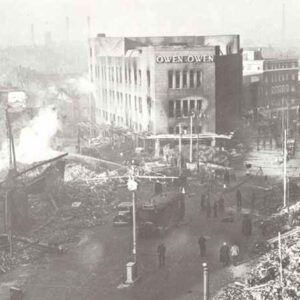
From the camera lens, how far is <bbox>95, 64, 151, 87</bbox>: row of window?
64.8 metres

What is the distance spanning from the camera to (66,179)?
46812mm

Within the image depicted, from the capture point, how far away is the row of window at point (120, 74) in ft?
213

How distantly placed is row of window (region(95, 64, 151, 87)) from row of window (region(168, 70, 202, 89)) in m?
3.10

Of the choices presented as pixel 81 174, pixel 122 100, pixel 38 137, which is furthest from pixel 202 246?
pixel 122 100

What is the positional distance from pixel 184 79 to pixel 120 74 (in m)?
14.1

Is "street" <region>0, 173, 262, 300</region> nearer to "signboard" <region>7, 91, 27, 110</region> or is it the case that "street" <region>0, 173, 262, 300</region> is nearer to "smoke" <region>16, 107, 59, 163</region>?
"smoke" <region>16, 107, 59, 163</region>

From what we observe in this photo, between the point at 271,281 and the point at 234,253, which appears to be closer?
the point at 271,281

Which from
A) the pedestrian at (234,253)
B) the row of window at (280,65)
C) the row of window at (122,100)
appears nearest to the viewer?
the pedestrian at (234,253)

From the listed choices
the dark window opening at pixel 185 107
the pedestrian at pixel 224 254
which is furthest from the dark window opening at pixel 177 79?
the pedestrian at pixel 224 254

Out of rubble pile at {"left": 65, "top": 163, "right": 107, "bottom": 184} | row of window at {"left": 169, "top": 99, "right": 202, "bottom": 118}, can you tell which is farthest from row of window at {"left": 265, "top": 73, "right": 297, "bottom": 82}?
rubble pile at {"left": 65, "top": 163, "right": 107, "bottom": 184}

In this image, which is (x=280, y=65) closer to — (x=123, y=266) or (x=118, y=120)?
(x=118, y=120)

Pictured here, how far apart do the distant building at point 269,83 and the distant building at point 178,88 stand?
18829 millimetres

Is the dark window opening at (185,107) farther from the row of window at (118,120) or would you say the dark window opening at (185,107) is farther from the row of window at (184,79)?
the row of window at (118,120)

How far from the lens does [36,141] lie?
58219 millimetres
